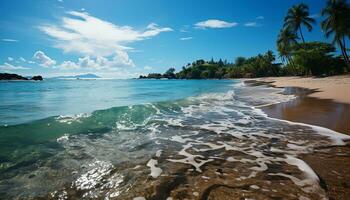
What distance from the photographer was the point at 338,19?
41719 millimetres

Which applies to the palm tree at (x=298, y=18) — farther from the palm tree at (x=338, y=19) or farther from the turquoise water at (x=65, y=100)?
the turquoise water at (x=65, y=100)

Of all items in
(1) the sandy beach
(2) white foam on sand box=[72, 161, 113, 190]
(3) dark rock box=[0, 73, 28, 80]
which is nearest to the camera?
(2) white foam on sand box=[72, 161, 113, 190]

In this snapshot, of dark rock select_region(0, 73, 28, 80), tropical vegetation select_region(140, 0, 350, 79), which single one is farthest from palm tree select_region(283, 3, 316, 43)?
dark rock select_region(0, 73, 28, 80)

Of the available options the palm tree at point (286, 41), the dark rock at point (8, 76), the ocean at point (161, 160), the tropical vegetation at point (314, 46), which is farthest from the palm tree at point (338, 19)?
the dark rock at point (8, 76)

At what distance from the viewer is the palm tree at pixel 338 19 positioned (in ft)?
135

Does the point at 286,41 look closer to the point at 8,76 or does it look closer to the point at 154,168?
the point at 154,168

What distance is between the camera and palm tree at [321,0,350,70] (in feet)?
135

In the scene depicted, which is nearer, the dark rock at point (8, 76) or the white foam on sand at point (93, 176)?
the white foam on sand at point (93, 176)

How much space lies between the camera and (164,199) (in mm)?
3719

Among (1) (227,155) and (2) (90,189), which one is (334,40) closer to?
(1) (227,155)

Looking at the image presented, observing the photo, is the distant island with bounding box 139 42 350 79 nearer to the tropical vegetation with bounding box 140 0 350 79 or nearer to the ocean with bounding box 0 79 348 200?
the tropical vegetation with bounding box 140 0 350 79

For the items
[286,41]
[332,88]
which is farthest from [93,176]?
[286,41]

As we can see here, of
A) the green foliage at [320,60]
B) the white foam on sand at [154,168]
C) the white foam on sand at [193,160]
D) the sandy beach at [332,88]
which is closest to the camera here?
the white foam on sand at [154,168]

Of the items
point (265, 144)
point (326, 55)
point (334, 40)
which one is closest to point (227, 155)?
point (265, 144)
